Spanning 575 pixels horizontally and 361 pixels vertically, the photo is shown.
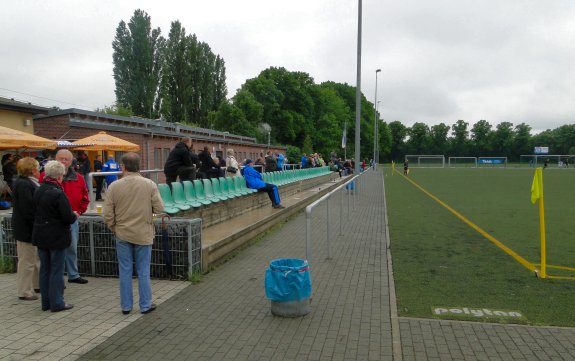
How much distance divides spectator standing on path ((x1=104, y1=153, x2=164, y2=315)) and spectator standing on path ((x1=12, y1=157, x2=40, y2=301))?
1.07m

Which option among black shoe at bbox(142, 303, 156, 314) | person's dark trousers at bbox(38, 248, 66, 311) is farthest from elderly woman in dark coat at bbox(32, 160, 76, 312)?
black shoe at bbox(142, 303, 156, 314)

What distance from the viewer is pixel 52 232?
5.18 meters

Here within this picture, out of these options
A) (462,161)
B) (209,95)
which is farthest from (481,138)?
(209,95)

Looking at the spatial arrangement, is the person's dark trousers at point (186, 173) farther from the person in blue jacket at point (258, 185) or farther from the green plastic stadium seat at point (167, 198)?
the person in blue jacket at point (258, 185)

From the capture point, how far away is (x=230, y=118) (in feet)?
174

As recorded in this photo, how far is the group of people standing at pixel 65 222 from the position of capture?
513 cm

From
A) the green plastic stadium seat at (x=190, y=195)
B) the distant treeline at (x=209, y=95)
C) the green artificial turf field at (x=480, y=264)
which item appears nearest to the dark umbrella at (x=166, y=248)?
the green plastic stadium seat at (x=190, y=195)

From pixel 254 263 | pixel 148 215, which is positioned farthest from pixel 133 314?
pixel 254 263

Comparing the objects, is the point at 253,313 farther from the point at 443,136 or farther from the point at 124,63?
the point at 443,136

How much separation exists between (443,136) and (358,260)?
127 m

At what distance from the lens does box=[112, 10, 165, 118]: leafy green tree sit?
54000 millimetres

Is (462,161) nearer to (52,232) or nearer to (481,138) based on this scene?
(481,138)

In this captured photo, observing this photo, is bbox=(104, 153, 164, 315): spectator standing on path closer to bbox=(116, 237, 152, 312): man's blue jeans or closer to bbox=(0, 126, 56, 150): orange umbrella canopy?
bbox=(116, 237, 152, 312): man's blue jeans

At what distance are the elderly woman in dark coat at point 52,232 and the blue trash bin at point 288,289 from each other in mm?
2385
